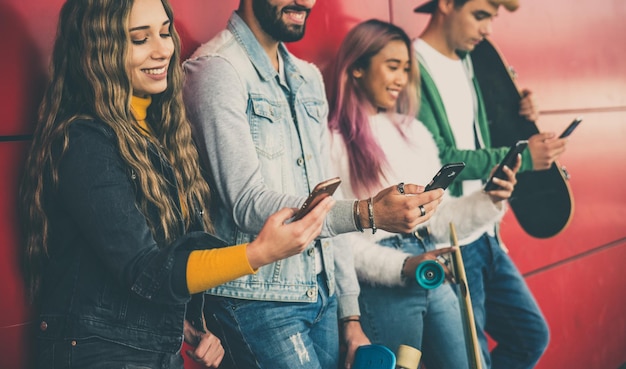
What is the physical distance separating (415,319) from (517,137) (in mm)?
1389

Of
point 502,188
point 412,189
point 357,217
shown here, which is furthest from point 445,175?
point 502,188

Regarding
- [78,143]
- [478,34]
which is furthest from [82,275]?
[478,34]

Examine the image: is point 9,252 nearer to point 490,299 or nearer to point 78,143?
point 78,143

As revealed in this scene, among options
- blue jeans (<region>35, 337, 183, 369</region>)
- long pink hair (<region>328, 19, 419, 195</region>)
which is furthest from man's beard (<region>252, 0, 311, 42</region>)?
blue jeans (<region>35, 337, 183, 369</region>)

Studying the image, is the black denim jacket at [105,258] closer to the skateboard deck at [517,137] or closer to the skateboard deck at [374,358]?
the skateboard deck at [374,358]

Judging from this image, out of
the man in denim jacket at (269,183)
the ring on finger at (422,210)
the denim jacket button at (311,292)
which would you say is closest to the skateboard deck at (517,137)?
the man in denim jacket at (269,183)

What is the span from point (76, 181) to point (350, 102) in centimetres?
119

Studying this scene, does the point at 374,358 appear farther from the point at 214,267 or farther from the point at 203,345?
the point at 214,267

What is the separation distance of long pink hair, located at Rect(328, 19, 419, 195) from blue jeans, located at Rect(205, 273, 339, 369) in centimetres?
58

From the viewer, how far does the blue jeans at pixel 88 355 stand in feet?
4.53

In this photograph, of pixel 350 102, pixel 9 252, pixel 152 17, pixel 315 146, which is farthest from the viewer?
pixel 350 102

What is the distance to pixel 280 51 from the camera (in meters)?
2.02

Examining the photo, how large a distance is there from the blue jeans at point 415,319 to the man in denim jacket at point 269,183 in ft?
0.52

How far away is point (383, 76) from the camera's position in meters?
2.36
